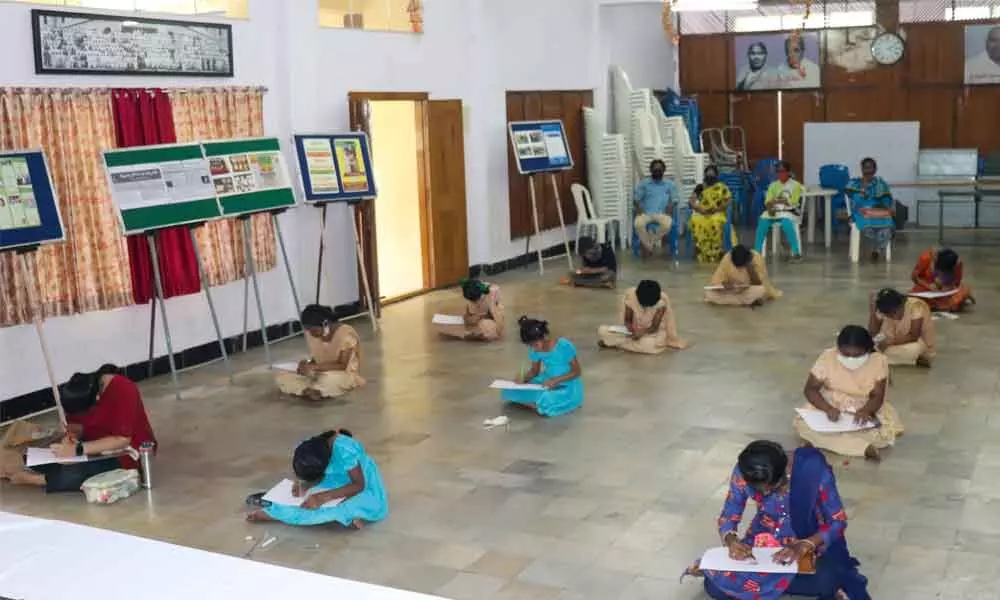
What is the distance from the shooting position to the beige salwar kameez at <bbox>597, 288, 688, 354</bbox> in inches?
413

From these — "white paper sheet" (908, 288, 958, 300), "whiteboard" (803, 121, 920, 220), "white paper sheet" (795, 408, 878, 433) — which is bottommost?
"white paper sheet" (795, 408, 878, 433)

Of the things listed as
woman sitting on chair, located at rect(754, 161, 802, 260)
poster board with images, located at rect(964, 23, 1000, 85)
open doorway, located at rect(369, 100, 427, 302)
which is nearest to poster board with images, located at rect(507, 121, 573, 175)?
open doorway, located at rect(369, 100, 427, 302)

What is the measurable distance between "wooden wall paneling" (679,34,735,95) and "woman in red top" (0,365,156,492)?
15.7 meters

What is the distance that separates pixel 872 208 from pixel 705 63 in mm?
6808

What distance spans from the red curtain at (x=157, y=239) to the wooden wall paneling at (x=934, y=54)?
1370 centimetres

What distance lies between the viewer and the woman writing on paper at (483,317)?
11.2m

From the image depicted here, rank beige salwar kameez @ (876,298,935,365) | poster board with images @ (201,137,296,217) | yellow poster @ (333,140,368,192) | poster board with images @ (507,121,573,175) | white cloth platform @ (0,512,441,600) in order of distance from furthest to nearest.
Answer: poster board with images @ (507,121,573,175) < yellow poster @ (333,140,368,192) < poster board with images @ (201,137,296,217) < beige salwar kameez @ (876,298,935,365) < white cloth platform @ (0,512,441,600)

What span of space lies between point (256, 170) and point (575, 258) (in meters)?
7.26

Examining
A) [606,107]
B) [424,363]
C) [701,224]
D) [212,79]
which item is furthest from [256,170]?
[606,107]

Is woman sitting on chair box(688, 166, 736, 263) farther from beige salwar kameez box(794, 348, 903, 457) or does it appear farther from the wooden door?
beige salwar kameez box(794, 348, 903, 457)

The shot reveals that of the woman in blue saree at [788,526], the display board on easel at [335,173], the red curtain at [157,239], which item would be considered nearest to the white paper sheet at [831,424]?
the woman in blue saree at [788,526]

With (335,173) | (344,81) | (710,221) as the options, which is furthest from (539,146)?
(335,173)

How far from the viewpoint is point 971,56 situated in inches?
758

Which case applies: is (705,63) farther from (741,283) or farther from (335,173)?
(335,173)
